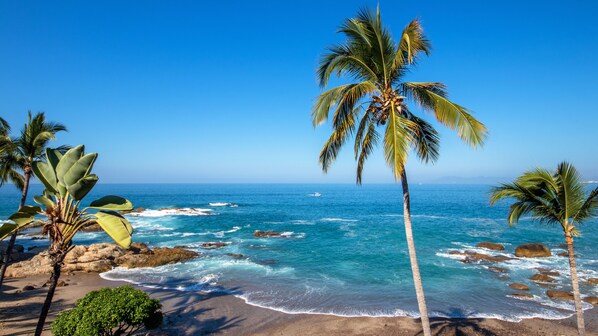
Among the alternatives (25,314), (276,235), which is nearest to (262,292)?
(25,314)

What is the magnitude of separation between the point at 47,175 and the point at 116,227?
8.18 feet

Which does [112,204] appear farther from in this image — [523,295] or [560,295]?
[560,295]

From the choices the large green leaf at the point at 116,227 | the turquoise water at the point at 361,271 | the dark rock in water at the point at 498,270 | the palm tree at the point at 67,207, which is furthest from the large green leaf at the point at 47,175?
the dark rock in water at the point at 498,270

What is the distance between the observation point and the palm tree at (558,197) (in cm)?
1002

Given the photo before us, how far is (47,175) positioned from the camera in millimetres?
7621

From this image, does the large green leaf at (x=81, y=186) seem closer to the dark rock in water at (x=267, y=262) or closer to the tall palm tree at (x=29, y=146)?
the tall palm tree at (x=29, y=146)

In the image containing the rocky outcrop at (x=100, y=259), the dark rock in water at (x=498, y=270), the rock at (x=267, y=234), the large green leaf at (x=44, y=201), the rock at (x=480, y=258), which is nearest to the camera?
the large green leaf at (x=44, y=201)

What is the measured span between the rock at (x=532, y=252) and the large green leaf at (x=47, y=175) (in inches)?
1516

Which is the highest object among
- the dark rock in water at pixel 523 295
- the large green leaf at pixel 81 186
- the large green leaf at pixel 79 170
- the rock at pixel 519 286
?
the large green leaf at pixel 79 170

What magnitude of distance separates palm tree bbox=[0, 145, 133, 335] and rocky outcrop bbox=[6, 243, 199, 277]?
22530 mm

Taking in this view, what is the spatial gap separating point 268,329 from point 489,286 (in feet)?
55.6

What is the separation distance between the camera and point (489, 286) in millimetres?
22500

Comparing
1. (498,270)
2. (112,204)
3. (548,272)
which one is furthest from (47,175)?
(548,272)

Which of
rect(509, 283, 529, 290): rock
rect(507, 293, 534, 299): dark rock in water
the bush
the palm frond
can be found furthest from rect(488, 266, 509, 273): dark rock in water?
the bush
